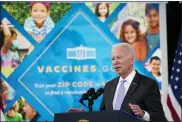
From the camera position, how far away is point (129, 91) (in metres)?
3.14

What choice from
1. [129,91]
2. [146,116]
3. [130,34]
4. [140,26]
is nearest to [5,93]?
[130,34]

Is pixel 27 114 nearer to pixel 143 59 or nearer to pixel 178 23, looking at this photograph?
pixel 143 59

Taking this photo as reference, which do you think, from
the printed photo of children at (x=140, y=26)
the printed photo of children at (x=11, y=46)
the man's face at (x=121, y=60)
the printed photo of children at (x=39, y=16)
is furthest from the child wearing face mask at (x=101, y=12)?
the man's face at (x=121, y=60)

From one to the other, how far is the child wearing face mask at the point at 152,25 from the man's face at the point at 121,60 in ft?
12.6

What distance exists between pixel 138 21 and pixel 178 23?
74cm

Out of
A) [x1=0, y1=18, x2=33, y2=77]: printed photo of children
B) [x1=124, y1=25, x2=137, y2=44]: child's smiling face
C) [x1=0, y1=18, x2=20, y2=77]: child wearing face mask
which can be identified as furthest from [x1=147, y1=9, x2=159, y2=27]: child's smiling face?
[x1=0, y1=18, x2=20, y2=77]: child wearing face mask

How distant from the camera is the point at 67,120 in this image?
104 inches

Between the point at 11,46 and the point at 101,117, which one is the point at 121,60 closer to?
the point at 101,117

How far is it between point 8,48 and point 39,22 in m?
0.65

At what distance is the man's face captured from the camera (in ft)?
10.3

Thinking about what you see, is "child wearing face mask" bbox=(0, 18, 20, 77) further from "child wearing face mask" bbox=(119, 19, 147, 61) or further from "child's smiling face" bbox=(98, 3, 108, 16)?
"child wearing face mask" bbox=(119, 19, 147, 61)

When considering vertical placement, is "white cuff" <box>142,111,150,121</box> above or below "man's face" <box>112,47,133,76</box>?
below

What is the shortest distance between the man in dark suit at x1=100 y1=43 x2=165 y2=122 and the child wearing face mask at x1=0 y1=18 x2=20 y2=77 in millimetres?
3621

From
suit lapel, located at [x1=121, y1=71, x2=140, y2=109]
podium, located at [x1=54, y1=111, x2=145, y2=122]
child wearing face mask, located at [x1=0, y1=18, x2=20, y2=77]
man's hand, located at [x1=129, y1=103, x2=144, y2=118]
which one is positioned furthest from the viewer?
child wearing face mask, located at [x1=0, y1=18, x2=20, y2=77]
